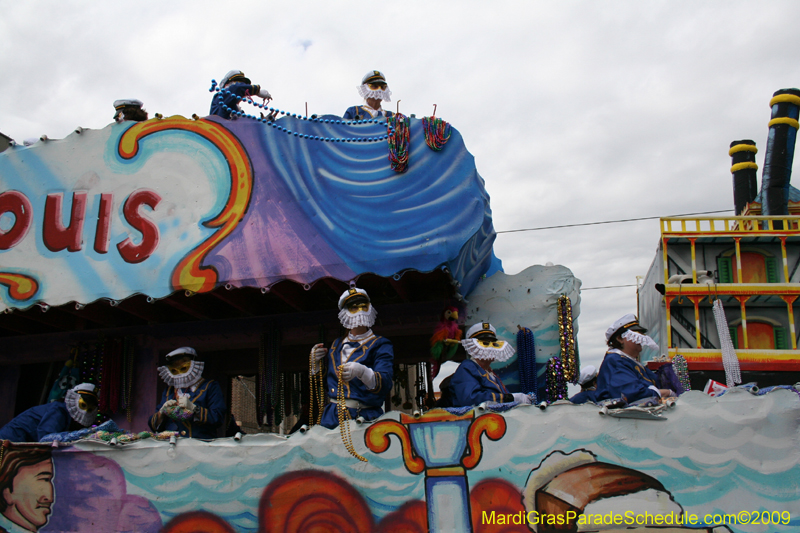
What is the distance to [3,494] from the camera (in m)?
5.22

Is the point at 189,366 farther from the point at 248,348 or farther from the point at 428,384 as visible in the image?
the point at 428,384

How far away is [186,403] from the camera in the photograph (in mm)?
5621

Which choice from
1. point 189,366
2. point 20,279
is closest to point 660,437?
point 189,366

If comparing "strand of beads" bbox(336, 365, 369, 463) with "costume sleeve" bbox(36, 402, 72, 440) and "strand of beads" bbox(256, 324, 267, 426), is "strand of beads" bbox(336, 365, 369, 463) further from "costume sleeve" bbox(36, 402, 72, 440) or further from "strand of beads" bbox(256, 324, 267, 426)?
"costume sleeve" bbox(36, 402, 72, 440)

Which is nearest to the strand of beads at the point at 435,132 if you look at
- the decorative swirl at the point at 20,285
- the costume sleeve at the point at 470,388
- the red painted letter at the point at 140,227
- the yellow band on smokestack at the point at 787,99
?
the costume sleeve at the point at 470,388

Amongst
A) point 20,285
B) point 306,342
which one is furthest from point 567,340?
point 20,285

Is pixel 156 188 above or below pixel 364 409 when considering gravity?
above

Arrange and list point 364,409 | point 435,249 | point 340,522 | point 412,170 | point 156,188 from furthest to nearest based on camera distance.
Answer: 1. point 156,188
2. point 412,170
3. point 435,249
4. point 364,409
5. point 340,522

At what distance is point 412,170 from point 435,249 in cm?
89

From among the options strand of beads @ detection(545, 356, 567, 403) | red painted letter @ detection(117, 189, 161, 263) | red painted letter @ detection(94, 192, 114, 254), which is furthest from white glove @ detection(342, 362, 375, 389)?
red painted letter @ detection(94, 192, 114, 254)

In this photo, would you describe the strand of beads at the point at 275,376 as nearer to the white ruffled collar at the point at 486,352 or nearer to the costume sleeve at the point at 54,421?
the costume sleeve at the point at 54,421

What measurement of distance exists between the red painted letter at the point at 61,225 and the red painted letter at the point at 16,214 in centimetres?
23

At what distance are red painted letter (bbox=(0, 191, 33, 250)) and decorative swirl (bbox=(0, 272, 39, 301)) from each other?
1.20 feet

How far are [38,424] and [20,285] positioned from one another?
1.38 meters
